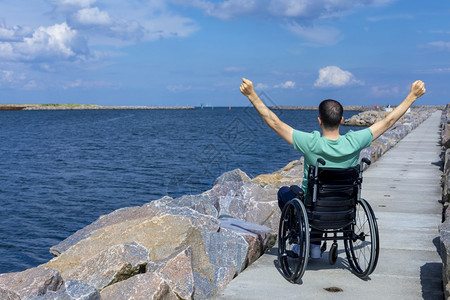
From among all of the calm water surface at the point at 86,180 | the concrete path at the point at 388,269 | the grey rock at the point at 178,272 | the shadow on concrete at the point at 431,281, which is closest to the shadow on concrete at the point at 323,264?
the concrete path at the point at 388,269

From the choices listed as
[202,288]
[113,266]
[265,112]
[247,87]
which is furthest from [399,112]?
[113,266]

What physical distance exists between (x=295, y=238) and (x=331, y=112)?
1147 millimetres

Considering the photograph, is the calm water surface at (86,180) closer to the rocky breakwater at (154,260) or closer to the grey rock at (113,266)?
the rocky breakwater at (154,260)

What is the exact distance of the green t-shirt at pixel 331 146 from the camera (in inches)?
171

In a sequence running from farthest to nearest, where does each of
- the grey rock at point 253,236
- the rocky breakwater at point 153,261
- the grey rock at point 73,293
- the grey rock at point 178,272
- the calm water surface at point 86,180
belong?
the calm water surface at point 86,180 < the grey rock at point 253,236 < the grey rock at point 178,272 < the rocky breakwater at point 153,261 < the grey rock at point 73,293

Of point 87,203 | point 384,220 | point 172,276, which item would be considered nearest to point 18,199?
point 87,203

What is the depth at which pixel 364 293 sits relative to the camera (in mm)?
4309

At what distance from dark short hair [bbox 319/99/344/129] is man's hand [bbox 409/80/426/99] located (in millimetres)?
716

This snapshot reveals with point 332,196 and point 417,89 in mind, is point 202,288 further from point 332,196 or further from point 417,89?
point 417,89

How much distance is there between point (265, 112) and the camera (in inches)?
167

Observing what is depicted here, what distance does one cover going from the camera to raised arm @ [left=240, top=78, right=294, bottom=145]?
4209 millimetres

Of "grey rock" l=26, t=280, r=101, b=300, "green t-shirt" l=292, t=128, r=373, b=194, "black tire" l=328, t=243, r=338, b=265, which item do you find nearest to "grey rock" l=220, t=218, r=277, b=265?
"black tire" l=328, t=243, r=338, b=265

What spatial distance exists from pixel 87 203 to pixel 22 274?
13.6 m

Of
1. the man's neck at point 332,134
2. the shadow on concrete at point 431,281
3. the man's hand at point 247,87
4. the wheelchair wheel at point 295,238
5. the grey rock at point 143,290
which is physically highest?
the man's hand at point 247,87
